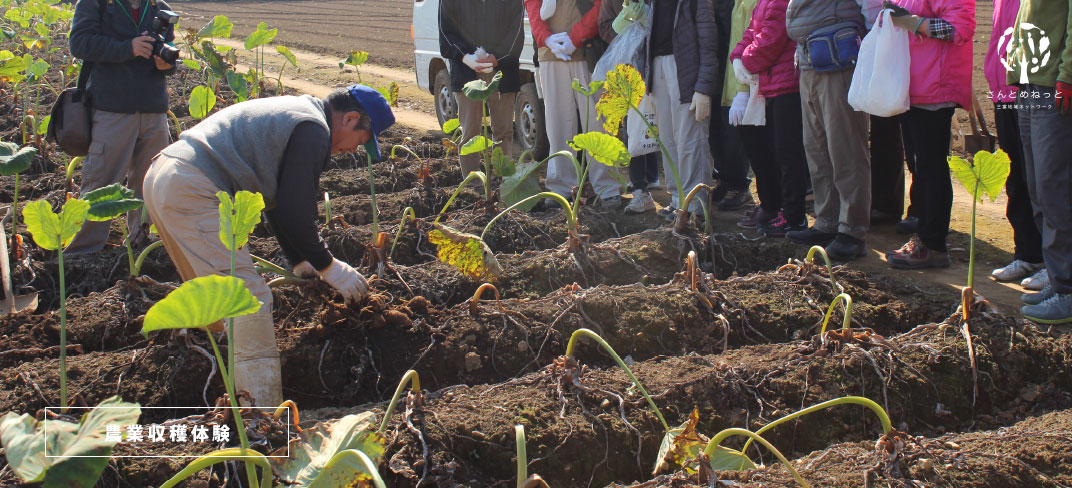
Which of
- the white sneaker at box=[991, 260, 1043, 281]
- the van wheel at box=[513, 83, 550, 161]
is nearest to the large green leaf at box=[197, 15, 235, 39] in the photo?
the van wheel at box=[513, 83, 550, 161]

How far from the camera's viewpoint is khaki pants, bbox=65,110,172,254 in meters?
4.20

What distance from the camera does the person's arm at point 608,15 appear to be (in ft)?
16.3

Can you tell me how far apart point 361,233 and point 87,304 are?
1.40m

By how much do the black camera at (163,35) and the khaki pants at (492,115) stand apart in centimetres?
174

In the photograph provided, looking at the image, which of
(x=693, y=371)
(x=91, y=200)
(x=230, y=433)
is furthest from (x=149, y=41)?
(x=693, y=371)

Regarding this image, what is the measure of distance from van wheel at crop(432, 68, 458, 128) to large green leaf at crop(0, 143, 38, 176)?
438cm

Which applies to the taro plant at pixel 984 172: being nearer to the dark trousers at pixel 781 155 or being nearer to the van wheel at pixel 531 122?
the dark trousers at pixel 781 155

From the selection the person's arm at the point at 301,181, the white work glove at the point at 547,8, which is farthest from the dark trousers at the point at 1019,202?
the person's arm at the point at 301,181

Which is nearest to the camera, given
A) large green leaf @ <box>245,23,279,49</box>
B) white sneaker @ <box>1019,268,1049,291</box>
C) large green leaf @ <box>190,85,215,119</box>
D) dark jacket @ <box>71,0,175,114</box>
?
white sneaker @ <box>1019,268,1049,291</box>

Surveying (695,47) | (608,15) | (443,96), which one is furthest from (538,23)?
(443,96)

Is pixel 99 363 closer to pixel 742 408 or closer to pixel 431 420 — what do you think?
pixel 431 420

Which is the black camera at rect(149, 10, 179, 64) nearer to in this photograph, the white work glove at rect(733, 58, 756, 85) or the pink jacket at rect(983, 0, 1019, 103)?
the white work glove at rect(733, 58, 756, 85)

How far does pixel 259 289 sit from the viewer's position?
2.73 metres

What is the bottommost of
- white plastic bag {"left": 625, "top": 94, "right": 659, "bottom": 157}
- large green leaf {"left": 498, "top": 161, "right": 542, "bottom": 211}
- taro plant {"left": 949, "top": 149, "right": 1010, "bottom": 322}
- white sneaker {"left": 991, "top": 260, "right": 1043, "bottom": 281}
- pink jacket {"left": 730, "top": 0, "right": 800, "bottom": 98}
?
white sneaker {"left": 991, "top": 260, "right": 1043, "bottom": 281}
